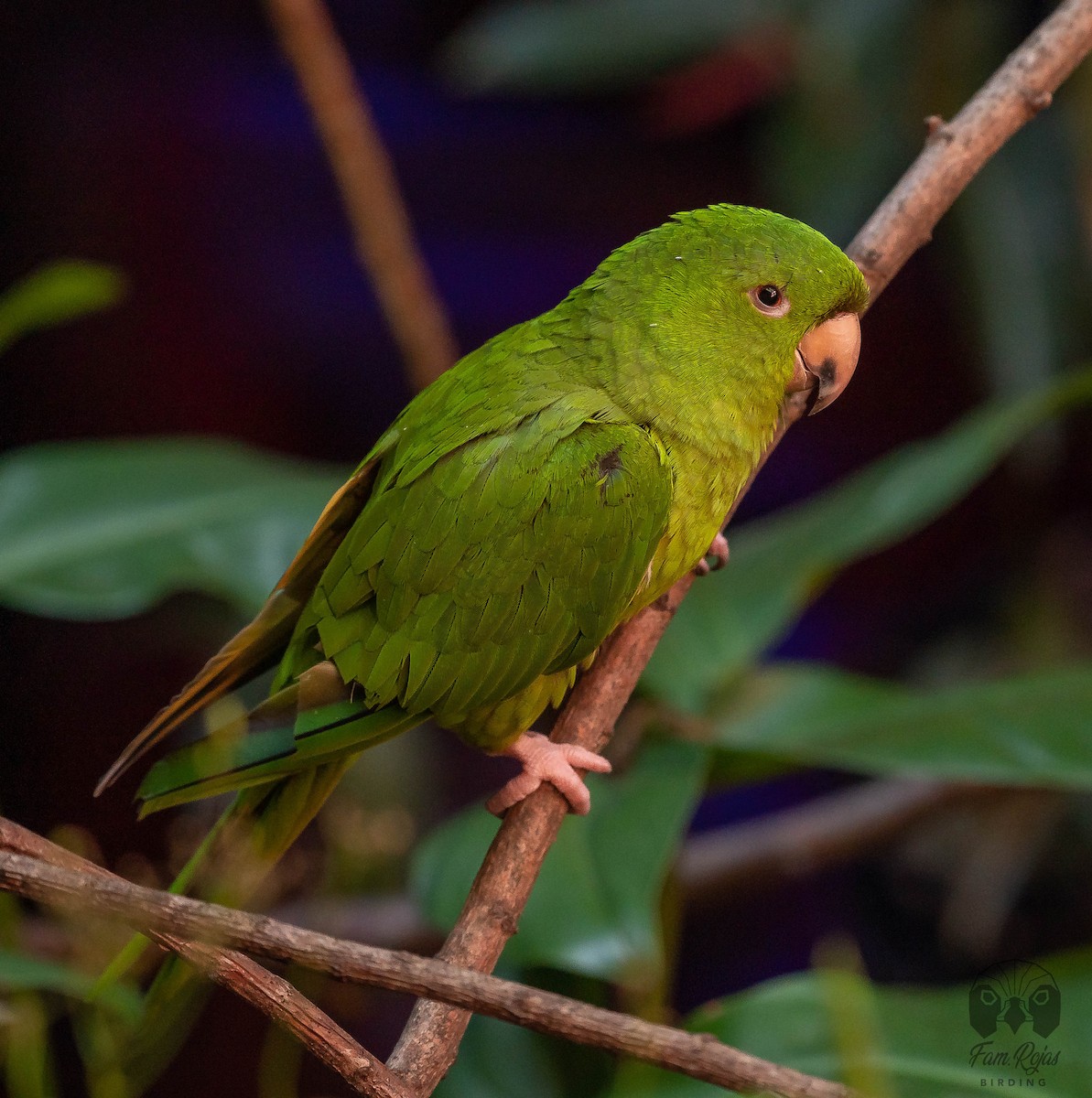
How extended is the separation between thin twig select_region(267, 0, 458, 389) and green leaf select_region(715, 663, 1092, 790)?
83 centimetres

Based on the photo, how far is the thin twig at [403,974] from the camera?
0.61 meters

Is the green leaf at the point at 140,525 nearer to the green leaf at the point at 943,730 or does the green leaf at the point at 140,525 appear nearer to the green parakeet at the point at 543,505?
the green parakeet at the point at 543,505

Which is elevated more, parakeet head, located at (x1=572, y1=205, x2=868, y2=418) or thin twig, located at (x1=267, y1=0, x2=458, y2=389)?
thin twig, located at (x1=267, y1=0, x2=458, y2=389)

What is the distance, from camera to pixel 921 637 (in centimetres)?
Answer: 252

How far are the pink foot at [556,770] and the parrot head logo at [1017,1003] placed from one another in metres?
0.43

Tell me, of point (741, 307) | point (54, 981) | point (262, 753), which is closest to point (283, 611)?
point (262, 753)

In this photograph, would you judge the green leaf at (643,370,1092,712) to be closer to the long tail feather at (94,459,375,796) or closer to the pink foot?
the pink foot

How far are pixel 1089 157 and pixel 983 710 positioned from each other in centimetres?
118

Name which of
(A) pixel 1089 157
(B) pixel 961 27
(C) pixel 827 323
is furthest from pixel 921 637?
(C) pixel 827 323

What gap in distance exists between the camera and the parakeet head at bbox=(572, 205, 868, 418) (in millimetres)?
1005

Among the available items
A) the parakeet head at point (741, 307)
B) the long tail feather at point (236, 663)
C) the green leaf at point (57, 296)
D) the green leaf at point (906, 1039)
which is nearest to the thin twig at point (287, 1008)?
the long tail feather at point (236, 663)

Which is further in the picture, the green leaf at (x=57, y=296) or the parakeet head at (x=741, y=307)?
the green leaf at (x=57, y=296)

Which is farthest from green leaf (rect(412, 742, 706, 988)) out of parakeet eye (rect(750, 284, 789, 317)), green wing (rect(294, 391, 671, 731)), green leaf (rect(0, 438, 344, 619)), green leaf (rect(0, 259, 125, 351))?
green leaf (rect(0, 259, 125, 351))

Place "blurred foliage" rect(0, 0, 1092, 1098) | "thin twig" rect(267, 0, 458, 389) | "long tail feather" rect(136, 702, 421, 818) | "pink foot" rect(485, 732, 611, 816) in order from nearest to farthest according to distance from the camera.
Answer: "long tail feather" rect(136, 702, 421, 818)
"pink foot" rect(485, 732, 611, 816)
"blurred foliage" rect(0, 0, 1092, 1098)
"thin twig" rect(267, 0, 458, 389)
